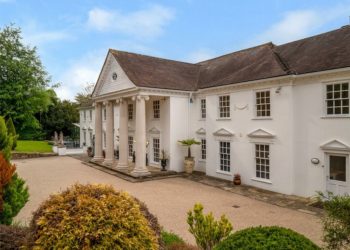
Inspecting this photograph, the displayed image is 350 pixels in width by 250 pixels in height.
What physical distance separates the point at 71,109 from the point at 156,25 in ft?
126

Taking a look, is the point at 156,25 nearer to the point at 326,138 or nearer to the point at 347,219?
the point at 326,138

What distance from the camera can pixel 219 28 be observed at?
52.1 feet

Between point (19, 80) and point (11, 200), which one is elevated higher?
point (19, 80)

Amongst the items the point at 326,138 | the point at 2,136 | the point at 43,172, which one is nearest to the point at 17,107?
the point at 43,172

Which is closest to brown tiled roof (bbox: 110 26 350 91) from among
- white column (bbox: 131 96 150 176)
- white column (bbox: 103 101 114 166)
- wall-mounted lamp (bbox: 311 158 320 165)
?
white column (bbox: 131 96 150 176)

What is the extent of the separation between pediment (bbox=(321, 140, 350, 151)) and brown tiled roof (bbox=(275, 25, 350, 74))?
3.61 metres

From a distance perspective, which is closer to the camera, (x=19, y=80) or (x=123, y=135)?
(x=123, y=135)

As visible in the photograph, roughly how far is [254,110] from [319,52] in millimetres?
4737

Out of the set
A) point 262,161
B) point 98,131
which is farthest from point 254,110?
point 98,131

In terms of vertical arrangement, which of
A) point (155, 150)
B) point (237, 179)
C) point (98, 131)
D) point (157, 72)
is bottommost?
point (237, 179)

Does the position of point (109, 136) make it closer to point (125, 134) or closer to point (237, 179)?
point (125, 134)

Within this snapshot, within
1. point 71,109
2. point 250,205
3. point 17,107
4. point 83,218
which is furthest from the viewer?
point 71,109

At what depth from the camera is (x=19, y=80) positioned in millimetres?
37344

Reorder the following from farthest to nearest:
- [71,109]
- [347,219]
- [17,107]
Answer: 1. [71,109]
2. [17,107]
3. [347,219]
